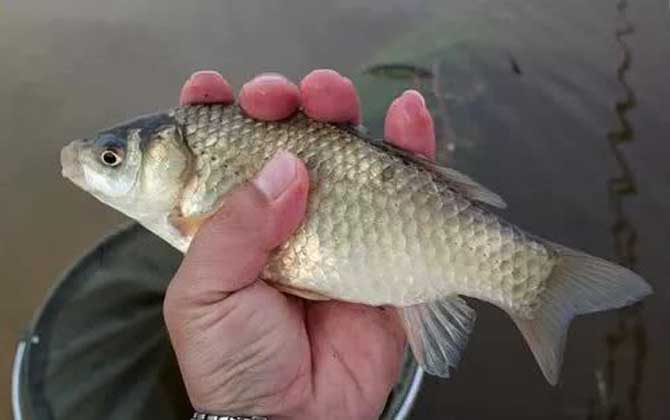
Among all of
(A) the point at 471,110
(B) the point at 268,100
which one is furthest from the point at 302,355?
(A) the point at 471,110

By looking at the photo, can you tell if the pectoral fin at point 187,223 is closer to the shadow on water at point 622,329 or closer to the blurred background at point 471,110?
the blurred background at point 471,110

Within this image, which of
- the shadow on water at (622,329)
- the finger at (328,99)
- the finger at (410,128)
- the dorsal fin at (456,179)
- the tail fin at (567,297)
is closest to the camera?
the tail fin at (567,297)

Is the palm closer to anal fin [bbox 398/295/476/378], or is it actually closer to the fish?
the fish

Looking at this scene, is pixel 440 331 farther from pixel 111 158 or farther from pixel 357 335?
pixel 111 158

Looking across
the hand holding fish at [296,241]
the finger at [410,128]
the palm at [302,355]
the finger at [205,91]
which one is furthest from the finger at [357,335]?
the finger at [205,91]

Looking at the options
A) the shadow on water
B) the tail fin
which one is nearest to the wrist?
the tail fin

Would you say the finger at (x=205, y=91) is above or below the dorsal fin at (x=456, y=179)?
above
